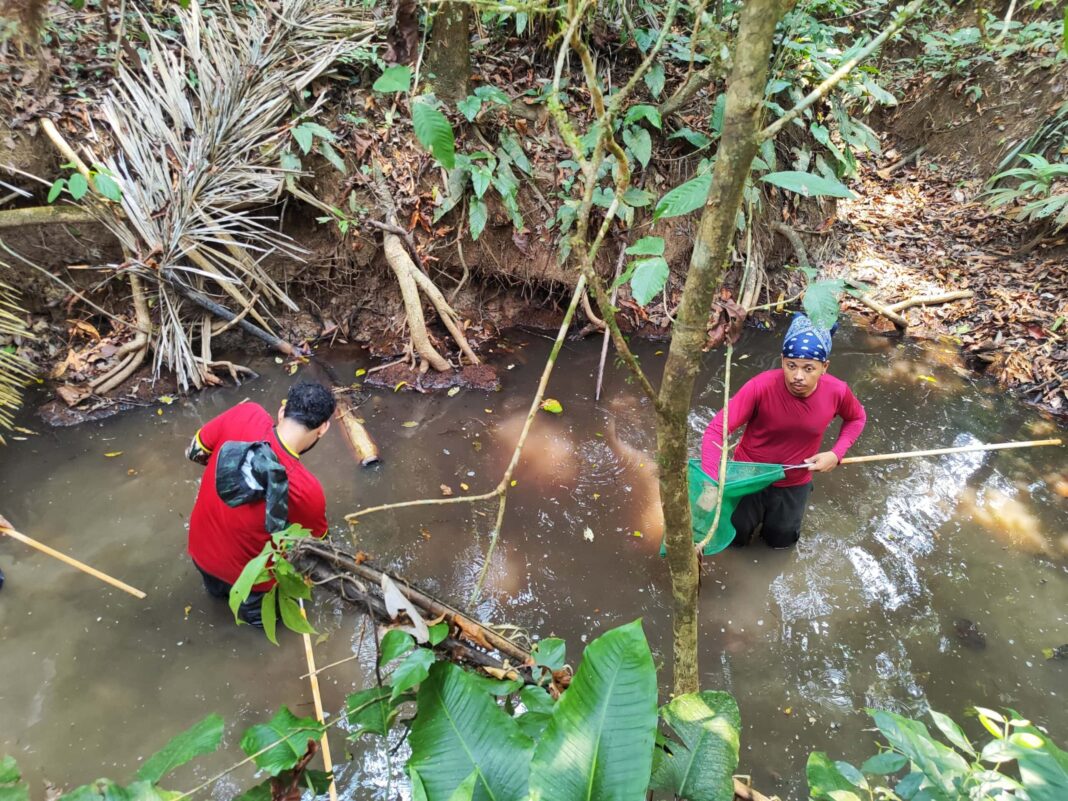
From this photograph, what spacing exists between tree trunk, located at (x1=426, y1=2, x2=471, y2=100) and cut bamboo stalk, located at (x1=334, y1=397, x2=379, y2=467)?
2674mm

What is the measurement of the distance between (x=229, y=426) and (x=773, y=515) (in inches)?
112

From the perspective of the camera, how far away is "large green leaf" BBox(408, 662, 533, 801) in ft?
3.19

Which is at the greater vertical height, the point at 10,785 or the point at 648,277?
the point at 648,277

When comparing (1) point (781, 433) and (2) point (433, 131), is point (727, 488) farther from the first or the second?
(2) point (433, 131)

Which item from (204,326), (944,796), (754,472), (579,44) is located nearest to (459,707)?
(944,796)

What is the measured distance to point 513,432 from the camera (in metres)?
4.16

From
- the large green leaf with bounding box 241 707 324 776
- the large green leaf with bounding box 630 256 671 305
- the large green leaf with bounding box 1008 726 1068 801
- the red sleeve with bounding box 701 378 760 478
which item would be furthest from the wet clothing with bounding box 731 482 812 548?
the large green leaf with bounding box 241 707 324 776

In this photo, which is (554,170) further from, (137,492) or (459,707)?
(459,707)

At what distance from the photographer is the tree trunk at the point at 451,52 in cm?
445

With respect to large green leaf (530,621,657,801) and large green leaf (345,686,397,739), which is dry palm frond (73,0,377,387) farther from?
large green leaf (530,621,657,801)

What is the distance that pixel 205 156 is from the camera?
14.2 ft

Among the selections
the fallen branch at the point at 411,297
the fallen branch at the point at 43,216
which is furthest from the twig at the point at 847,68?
the fallen branch at the point at 43,216

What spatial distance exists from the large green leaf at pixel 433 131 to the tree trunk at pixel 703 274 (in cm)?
60

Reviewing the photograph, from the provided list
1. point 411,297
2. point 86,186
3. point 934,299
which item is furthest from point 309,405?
point 934,299
